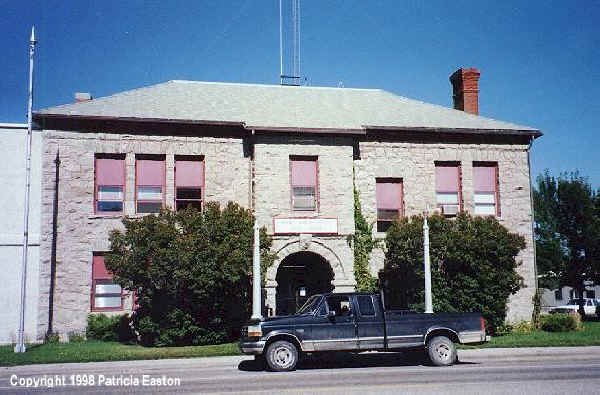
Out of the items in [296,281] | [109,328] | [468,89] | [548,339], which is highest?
[468,89]

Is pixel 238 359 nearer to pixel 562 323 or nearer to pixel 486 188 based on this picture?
pixel 562 323

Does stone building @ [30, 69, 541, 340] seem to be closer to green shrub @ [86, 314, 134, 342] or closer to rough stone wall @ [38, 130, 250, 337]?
rough stone wall @ [38, 130, 250, 337]

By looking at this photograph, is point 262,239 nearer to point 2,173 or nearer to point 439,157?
point 439,157

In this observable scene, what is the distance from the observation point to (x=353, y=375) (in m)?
10.9

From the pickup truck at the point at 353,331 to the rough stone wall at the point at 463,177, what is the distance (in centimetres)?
876

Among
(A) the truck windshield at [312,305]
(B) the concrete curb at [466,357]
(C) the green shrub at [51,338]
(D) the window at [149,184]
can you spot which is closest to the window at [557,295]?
(B) the concrete curb at [466,357]

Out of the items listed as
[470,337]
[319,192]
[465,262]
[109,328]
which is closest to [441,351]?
[470,337]

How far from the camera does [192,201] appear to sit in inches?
829

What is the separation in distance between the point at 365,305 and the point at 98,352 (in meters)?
8.19

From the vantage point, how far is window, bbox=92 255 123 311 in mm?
19734

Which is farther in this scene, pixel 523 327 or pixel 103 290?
pixel 523 327

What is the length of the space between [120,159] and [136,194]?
4.93 ft

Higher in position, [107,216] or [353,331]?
[107,216]

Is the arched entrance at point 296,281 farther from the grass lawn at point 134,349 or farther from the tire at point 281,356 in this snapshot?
the tire at point 281,356
